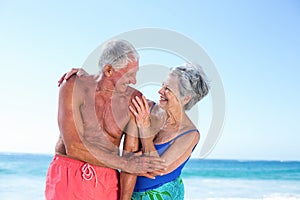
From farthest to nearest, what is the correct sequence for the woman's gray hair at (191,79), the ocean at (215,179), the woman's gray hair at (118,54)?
the ocean at (215,179) → the woman's gray hair at (191,79) → the woman's gray hair at (118,54)

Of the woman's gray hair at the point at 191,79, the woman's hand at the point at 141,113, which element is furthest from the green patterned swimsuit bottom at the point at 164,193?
the woman's gray hair at the point at 191,79

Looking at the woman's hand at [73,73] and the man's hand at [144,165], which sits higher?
the woman's hand at [73,73]

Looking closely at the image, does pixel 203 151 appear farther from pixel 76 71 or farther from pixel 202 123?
pixel 76 71

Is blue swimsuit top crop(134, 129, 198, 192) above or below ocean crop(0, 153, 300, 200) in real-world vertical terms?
above

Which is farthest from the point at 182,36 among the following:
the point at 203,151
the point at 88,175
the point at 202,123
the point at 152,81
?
the point at 88,175

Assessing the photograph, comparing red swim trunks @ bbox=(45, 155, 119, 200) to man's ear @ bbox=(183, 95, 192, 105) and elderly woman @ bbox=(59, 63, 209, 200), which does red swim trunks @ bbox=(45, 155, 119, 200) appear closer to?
elderly woman @ bbox=(59, 63, 209, 200)

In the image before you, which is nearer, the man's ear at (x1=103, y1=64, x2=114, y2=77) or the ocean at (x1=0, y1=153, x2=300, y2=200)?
the man's ear at (x1=103, y1=64, x2=114, y2=77)

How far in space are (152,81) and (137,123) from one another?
0.36 m

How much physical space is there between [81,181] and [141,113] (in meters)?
0.54

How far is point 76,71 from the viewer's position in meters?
2.70

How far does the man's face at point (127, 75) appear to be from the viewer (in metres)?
2.58

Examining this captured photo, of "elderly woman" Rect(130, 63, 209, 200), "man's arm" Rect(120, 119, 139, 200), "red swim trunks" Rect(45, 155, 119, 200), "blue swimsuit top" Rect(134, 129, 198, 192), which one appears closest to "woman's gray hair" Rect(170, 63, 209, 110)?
"elderly woman" Rect(130, 63, 209, 200)

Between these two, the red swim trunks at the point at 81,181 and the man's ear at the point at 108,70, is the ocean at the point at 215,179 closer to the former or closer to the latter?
the red swim trunks at the point at 81,181

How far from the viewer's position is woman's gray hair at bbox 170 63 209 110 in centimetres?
267
